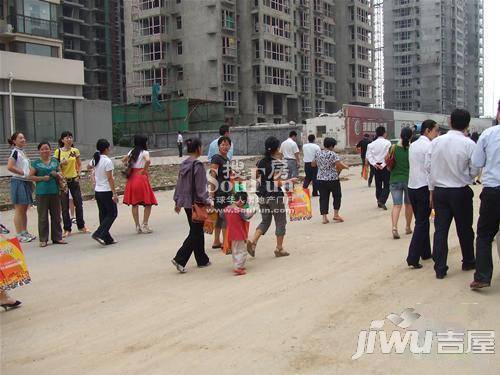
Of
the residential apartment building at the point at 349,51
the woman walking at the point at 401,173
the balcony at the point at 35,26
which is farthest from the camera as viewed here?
the residential apartment building at the point at 349,51

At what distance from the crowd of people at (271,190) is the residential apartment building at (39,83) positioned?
28.7 meters

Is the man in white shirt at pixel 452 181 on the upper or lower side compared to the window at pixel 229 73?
lower

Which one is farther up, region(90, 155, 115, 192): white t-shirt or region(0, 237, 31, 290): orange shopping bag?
region(90, 155, 115, 192): white t-shirt

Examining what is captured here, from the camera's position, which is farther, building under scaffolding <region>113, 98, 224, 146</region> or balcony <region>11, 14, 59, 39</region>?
building under scaffolding <region>113, 98, 224, 146</region>

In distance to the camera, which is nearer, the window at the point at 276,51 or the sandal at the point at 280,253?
the sandal at the point at 280,253

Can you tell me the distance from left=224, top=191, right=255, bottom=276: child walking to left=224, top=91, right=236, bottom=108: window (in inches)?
2207

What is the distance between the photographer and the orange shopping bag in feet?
17.7

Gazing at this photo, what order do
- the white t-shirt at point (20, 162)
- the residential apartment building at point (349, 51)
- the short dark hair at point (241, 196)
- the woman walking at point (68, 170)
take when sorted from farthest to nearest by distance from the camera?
the residential apartment building at point (349, 51) → the woman walking at point (68, 170) → the white t-shirt at point (20, 162) → the short dark hair at point (241, 196)

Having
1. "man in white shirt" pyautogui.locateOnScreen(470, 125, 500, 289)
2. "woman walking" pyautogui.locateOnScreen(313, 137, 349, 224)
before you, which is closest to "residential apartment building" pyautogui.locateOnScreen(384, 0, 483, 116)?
"woman walking" pyautogui.locateOnScreen(313, 137, 349, 224)

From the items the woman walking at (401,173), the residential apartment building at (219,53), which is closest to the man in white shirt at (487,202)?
the woman walking at (401,173)

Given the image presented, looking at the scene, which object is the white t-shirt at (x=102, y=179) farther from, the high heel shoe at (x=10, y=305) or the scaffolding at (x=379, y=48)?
the scaffolding at (x=379, y=48)

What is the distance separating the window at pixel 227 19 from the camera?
62.4 meters

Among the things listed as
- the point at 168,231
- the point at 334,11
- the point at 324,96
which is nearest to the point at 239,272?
the point at 168,231

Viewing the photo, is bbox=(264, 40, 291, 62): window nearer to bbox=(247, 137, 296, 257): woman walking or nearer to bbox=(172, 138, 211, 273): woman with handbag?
bbox=(247, 137, 296, 257): woman walking
